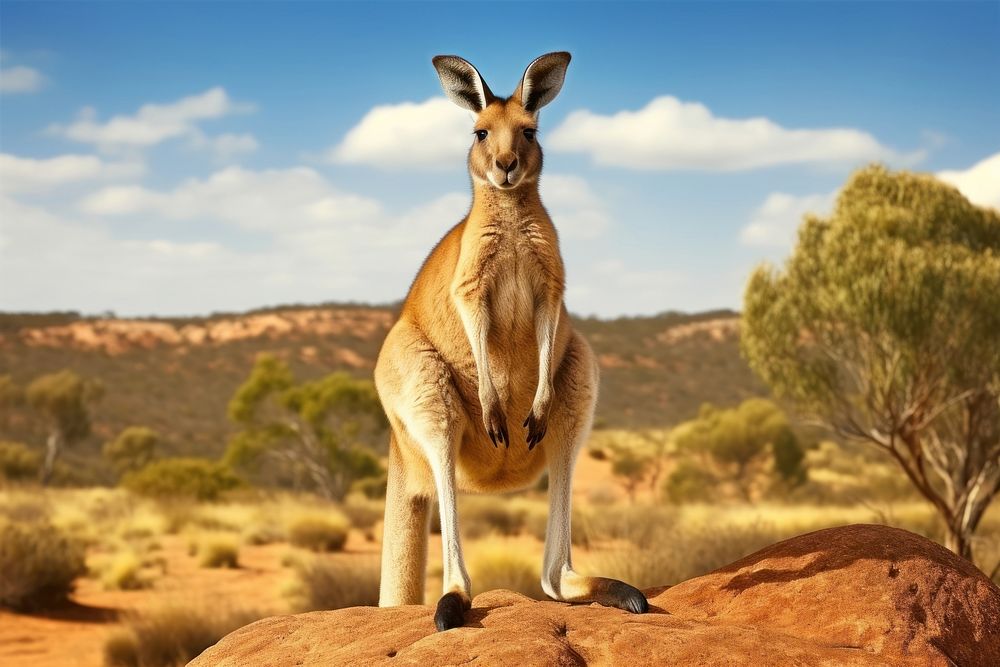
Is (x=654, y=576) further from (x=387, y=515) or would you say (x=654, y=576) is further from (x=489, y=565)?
(x=387, y=515)

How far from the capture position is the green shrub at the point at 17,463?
3875 cm

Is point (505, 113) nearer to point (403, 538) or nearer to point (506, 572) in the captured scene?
point (403, 538)

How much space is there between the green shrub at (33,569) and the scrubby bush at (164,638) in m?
3.33

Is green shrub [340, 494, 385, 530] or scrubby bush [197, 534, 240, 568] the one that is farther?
green shrub [340, 494, 385, 530]

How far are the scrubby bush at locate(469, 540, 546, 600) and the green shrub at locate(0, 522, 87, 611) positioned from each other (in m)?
6.62

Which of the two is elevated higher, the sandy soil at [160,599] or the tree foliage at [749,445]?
the tree foliage at [749,445]

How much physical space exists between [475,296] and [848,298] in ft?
38.7

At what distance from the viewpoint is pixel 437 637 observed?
461cm

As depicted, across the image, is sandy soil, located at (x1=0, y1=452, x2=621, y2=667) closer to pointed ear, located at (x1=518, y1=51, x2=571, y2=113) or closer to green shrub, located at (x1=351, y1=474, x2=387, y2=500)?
green shrub, located at (x1=351, y1=474, x2=387, y2=500)

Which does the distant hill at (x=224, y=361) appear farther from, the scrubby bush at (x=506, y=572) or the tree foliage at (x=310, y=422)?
the scrubby bush at (x=506, y=572)

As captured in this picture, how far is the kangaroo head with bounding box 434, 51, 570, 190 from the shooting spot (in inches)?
200

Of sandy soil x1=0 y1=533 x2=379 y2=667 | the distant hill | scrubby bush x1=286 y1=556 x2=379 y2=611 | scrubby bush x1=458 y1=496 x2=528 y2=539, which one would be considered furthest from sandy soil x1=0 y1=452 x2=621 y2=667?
the distant hill

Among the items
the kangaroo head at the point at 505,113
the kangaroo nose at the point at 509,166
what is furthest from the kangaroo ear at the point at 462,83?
the kangaroo nose at the point at 509,166

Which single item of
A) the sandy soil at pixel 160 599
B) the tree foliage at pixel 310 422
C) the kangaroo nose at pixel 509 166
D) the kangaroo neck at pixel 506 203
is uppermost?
the kangaroo nose at pixel 509 166
